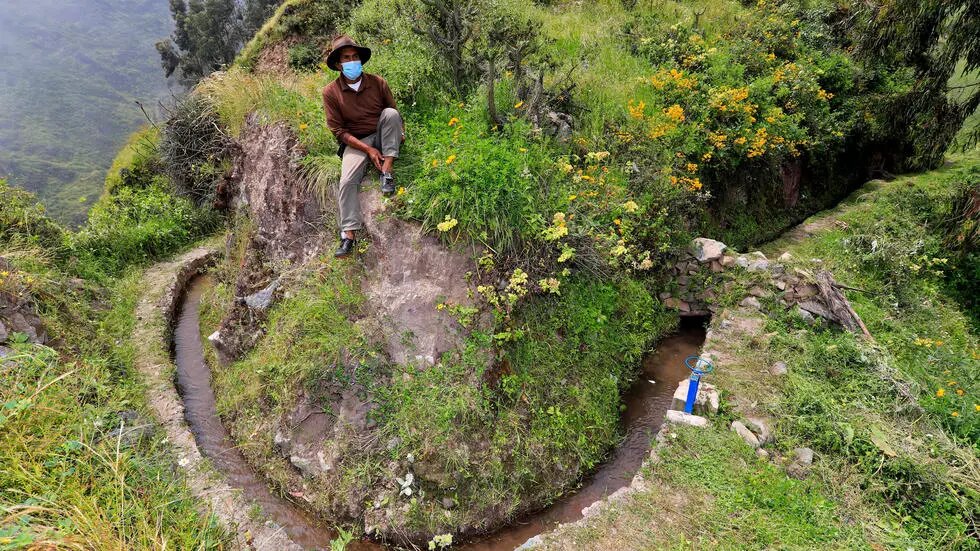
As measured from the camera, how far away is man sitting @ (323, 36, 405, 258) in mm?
5336

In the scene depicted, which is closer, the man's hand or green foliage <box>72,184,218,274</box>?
the man's hand

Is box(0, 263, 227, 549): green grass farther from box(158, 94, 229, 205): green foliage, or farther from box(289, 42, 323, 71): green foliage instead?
box(289, 42, 323, 71): green foliage

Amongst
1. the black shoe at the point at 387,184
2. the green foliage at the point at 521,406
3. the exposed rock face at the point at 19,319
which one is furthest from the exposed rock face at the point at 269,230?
the green foliage at the point at 521,406

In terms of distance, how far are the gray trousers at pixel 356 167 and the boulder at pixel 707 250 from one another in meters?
5.15

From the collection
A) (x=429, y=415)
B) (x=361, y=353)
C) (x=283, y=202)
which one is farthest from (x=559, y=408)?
(x=283, y=202)

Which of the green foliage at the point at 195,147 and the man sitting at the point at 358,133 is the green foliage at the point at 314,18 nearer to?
the green foliage at the point at 195,147

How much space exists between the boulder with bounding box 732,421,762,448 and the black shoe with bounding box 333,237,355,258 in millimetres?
5000

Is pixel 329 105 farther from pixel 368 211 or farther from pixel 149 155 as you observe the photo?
pixel 149 155

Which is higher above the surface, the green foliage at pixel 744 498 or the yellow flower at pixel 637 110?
the yellow flower at pixel 637 110

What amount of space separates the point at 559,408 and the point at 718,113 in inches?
255

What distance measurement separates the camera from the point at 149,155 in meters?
13.1

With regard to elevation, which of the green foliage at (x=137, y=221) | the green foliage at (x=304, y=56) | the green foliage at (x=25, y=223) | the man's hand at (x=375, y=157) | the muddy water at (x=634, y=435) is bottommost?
the green foliage at (x=137, y=221)

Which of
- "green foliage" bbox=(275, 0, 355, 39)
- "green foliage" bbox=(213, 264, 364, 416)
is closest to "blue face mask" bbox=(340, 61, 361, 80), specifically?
"green foliage" bbox=(213, 264, 364, 416)

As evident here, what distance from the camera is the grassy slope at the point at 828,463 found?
386cm
